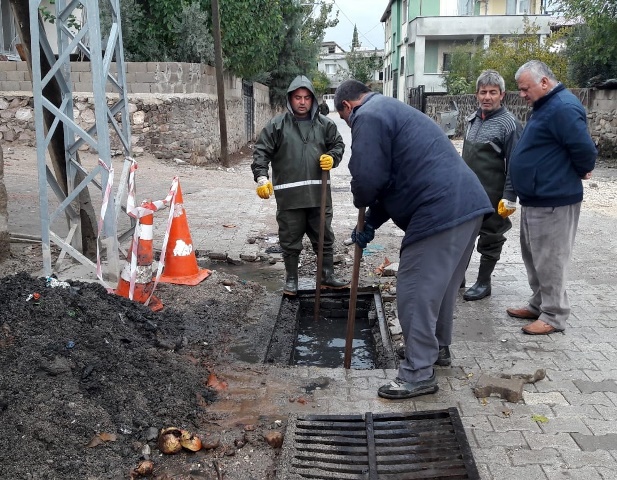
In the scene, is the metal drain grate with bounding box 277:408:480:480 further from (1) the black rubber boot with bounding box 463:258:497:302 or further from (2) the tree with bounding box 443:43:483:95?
(2) the tree with bounding box 443:43:483:95

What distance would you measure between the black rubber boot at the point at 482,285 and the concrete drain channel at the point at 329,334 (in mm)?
831

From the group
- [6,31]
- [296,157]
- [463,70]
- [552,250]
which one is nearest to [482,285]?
[552,250]

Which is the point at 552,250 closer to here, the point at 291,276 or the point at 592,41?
the point at 291,276

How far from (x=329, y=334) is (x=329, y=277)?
0.69m

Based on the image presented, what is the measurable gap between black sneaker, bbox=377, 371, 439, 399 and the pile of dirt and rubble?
2.64 feet

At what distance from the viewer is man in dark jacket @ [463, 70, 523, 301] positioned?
5.17 metres

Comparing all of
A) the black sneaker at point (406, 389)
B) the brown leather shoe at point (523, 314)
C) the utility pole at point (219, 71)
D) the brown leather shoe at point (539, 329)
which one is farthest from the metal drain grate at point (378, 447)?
the utility pole at point (219, 71)

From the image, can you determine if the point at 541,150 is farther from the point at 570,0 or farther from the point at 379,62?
the point at 379,62

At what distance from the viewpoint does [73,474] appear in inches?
114

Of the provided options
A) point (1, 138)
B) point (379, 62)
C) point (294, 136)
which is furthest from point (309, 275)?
point (379, 62)

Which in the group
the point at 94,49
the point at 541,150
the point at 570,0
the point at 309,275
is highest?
the point at 570,0

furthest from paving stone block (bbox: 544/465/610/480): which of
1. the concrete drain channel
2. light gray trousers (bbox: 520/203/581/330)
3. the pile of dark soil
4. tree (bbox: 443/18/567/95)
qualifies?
tree (bbox: 443/18/567/95)

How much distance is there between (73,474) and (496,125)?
13.7 feet

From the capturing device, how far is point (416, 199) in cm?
370
